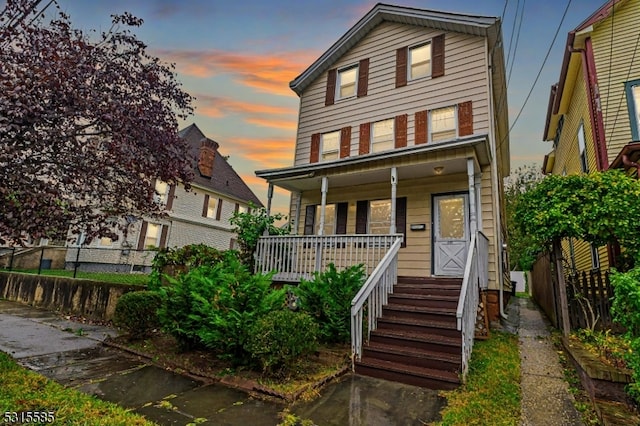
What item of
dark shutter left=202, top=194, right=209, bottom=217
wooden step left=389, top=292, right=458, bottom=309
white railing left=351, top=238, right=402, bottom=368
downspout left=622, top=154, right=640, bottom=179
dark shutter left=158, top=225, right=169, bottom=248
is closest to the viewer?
white railing left=351, top=238, right=402, bottom=368

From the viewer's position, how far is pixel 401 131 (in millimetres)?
10172

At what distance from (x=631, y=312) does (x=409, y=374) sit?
259 centimetres

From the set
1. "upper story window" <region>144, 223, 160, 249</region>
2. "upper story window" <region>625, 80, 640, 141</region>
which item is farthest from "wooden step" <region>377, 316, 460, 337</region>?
"upper story window" <region>144, 223, 160, 249</region>

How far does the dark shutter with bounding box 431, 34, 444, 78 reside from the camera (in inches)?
395

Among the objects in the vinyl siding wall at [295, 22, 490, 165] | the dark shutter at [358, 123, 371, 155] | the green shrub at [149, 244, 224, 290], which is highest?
the vinyl siding wall at [295, 22, 490, 165]

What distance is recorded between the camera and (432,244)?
28.8ft

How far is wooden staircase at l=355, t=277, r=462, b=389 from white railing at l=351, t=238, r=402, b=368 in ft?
0.47

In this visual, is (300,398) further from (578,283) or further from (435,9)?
(435,9)

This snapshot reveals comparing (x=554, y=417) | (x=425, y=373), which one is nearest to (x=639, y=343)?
(x=554, y=417)

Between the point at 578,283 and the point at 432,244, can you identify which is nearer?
the point at 578,283

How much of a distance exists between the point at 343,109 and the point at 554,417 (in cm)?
1020

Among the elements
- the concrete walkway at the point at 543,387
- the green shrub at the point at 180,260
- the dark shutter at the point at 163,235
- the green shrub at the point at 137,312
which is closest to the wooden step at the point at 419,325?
the concrete walkway at the point at 543,387

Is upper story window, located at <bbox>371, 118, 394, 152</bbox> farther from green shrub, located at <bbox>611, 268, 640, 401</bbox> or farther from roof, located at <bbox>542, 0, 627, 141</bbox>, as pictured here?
green shrub, located at <bbox>611, 268, 640, 401</bbox>

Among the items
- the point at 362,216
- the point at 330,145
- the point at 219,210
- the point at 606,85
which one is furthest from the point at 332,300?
the point at 219,210
